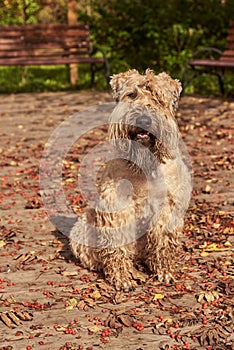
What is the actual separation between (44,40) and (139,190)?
9.48 metres

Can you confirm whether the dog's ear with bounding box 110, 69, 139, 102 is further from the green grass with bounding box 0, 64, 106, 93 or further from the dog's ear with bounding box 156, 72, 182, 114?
the green grass with bounding box 0, 64, 106, 93

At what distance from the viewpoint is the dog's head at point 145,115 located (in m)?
3.63

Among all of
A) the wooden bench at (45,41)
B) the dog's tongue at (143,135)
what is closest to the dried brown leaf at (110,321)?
the dog's tongue at (143,135)

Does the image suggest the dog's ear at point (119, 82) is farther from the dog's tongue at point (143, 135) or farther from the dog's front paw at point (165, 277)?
the dog's front paw at point (165, 277)

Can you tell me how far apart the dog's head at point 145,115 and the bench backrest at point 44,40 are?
8.85m

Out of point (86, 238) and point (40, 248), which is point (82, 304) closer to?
point (86, 238)

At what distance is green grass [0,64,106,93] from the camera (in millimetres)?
12977

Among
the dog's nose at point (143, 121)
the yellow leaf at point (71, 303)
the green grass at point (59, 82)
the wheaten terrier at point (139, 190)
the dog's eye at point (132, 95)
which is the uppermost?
the dog's eye at point (132, 95)

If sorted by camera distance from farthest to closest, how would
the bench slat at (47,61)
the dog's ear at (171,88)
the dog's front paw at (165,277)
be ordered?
the bench slat at (47,61) < the dog's front paw at (165,277) < the dog's ear at (171,88)

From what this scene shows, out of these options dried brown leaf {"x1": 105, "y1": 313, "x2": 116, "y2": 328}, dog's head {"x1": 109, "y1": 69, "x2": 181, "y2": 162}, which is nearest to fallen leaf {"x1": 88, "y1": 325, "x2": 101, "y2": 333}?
dried brown leaf {"x1": 105, "y1": 313, "x2": 116, "y2": 328}

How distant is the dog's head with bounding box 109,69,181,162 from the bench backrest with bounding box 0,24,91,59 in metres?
8.85

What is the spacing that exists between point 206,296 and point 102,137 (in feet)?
16.9

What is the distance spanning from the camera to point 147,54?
46.3 feet

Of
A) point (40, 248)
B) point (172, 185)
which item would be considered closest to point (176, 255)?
point (172, 185)
